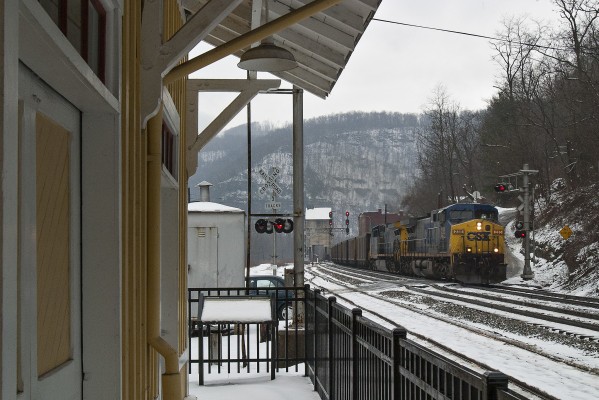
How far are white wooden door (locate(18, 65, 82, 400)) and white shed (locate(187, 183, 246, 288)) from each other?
51.2 ft

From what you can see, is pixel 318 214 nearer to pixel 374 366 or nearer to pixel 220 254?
pixel 220 254

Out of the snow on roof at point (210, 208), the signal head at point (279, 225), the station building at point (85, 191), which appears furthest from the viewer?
the signal head at point (279, 225)

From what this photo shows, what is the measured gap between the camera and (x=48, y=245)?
9.59ft

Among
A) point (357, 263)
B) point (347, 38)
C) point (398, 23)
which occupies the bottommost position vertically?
point (357, 263)

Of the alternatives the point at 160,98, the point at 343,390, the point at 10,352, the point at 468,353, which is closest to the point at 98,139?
the point at 160,98

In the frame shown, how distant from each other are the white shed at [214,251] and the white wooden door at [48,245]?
1561 cm

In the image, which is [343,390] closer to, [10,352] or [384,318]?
[10,352]

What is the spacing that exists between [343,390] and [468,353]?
23.0 ft

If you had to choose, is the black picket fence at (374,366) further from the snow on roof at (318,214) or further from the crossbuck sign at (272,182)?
the snow on roof at (318,214)

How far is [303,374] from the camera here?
10586 mm

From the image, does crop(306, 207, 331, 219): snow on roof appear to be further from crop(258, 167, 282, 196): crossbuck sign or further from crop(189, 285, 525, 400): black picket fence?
crop(189, 285, 525, 400): black picket fence

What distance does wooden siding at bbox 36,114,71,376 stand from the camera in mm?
2816

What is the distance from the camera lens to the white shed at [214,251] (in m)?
18.9

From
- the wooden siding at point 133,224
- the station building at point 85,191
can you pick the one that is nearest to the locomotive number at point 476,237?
the station building at point 85,191
